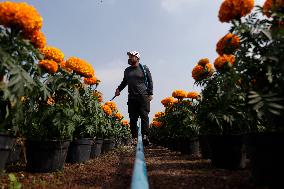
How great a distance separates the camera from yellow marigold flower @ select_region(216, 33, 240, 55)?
322 cm

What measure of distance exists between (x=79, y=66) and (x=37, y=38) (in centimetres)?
122

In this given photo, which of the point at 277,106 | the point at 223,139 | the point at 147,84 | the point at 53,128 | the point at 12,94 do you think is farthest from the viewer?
the point at 147,84

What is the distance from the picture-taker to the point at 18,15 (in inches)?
111

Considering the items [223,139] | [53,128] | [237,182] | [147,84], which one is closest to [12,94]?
[53,128]

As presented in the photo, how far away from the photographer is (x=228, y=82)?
3.01m

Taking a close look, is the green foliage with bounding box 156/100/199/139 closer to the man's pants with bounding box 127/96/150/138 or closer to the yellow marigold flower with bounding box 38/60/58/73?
the man's pants with bounding box 127/96/150/138

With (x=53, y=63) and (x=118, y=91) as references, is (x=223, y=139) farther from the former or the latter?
(x=118, y=91)

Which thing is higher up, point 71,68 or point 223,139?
point 71,68

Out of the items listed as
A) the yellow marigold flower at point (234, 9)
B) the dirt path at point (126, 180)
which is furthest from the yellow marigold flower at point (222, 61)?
the dirt path at point (126, 180)

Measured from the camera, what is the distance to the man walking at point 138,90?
7.54 m

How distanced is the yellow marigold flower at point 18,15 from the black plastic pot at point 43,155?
172 centimetres

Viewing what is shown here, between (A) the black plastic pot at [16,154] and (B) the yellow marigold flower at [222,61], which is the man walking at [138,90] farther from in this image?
(B) the yellow marigold flower at [222,61]

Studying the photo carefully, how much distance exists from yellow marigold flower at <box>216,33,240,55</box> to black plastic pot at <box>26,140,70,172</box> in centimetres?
223

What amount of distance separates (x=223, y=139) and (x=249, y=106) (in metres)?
1.23
